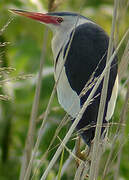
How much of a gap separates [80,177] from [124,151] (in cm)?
116

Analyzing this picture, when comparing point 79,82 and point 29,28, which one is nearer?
point 79,82

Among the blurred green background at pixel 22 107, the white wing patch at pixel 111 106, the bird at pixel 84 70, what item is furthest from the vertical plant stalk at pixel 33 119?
the blurred green background at pixel 22 107

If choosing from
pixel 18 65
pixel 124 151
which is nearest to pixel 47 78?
pixel 18 65

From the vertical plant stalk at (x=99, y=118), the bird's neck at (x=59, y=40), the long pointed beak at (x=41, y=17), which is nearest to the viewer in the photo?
the vertical plant stalk at (x=99, y=118)

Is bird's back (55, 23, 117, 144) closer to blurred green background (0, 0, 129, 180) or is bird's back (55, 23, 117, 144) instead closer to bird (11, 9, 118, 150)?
bird (11, 9, 118, 150)

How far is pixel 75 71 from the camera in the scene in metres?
1.61

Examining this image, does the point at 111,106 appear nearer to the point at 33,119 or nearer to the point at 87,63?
the point at 87,63

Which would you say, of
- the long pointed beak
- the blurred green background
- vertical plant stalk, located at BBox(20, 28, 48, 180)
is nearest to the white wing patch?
vertical plant stalk, located at BBox(20, 28, 48, 180)

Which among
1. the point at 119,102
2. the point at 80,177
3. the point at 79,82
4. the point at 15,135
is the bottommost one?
the point at 15,135

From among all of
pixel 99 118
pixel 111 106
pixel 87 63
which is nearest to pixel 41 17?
pixel 87 63

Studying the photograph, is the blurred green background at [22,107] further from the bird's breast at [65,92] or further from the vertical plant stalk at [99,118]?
the vertical plant stalk at [99,118]

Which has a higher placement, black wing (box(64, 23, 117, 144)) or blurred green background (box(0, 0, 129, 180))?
black wing (box(64, 23, 117, 144))

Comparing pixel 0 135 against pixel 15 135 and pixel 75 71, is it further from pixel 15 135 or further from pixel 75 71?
pixel 75 71

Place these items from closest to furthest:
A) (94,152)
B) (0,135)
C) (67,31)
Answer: (94,152), (67,31), (0,135)
